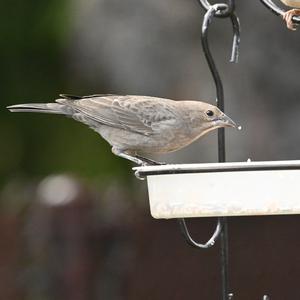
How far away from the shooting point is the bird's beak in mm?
4855

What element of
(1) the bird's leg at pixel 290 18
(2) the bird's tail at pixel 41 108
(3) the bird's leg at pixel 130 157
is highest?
(1) the bird's leg at pixel 290 18

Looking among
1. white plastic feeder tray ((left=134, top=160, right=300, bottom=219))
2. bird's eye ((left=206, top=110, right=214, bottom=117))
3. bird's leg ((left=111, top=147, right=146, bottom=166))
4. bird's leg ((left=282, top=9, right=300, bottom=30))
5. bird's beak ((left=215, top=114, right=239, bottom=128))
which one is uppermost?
bird's leg ((left=282, top=9, right=300, bottom=30))

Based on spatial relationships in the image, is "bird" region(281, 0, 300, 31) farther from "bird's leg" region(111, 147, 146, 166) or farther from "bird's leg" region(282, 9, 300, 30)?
"bird's leg" region(111, 147, 146, 166)

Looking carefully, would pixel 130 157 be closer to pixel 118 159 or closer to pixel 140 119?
pixel 140 119

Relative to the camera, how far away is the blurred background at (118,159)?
6.27 meters

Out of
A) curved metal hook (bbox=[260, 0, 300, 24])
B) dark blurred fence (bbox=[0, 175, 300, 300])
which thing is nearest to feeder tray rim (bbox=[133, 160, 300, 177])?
curved metal hook (bbox=[260, 0, 300, 24])

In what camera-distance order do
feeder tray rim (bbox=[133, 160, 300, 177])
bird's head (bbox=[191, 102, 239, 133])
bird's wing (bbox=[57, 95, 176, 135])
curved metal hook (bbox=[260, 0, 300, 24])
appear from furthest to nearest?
1. bird's wing (bbox=[57, 95, 176, 135])
2. bird's head (bbox=[191, 102, 239, 133])
3. curved metal hook (bbox=[260, 0, 300, 24])
4. feeder tray rim (bbox=[133, 160, 300, 177])

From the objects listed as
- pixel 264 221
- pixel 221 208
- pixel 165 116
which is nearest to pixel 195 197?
pixel 221 208

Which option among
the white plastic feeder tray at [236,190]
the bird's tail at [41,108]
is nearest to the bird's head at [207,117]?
the bird's tail at [41,108]

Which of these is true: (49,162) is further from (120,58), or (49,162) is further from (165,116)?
(165,116)

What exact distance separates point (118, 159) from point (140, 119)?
305 cm

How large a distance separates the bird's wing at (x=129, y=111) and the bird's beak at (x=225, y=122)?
31cm

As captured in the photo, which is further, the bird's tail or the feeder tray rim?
the bird's tail

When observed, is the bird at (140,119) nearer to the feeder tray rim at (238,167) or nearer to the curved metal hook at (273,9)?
the curved metal hook at (273,9)
